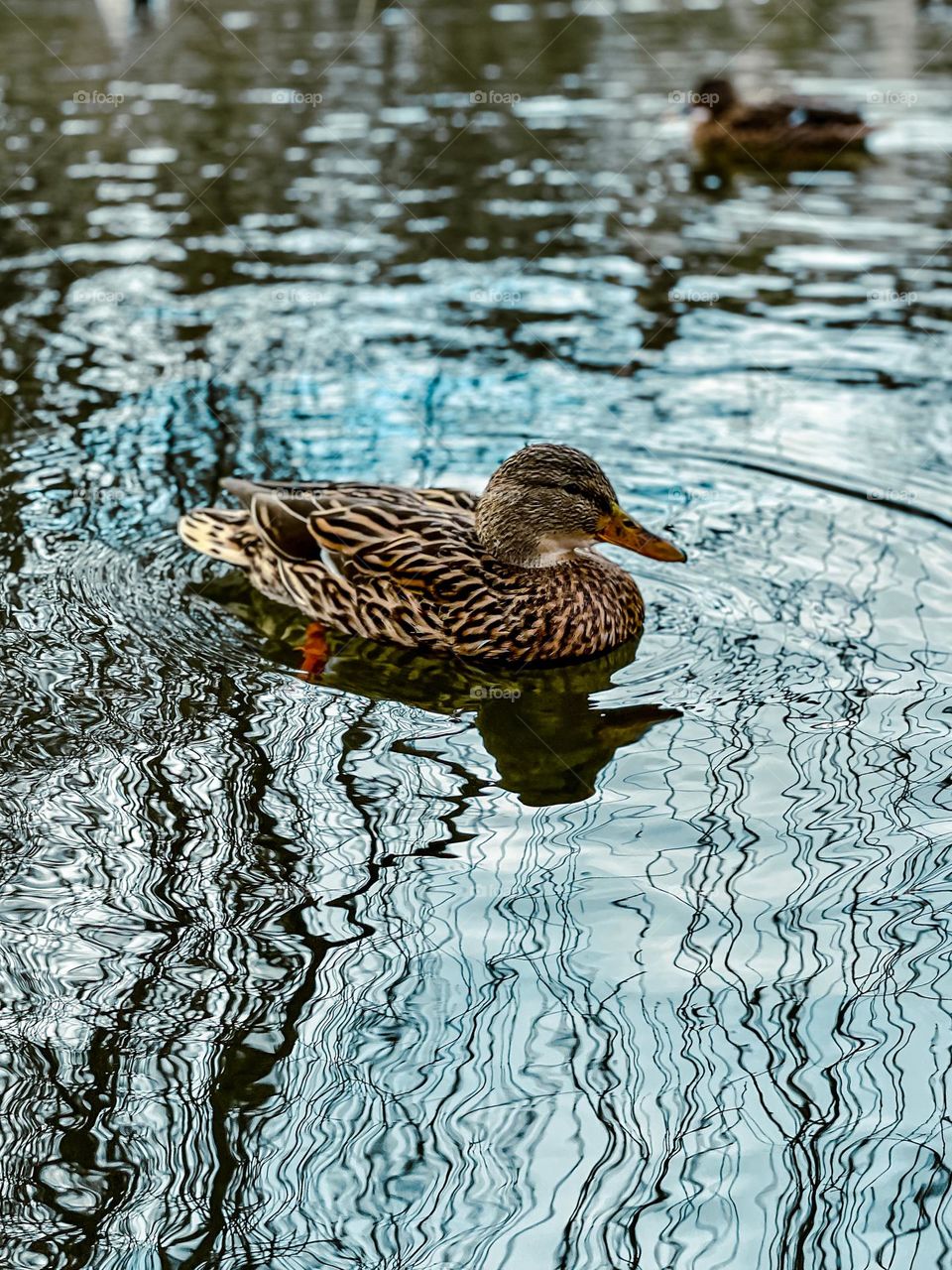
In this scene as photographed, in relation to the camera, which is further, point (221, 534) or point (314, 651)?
point (221, 534)

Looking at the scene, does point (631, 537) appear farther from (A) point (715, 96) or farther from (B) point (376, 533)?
(A) point (715, 96)

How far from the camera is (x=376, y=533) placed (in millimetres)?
6469

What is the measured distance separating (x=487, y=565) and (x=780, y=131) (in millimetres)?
9555

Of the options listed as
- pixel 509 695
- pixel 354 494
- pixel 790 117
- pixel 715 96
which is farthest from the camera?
pixel 715 96

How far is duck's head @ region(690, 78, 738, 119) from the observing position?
1457 cm

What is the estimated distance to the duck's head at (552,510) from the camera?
20.5 ft

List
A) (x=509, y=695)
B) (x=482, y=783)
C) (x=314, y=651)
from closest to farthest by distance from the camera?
(x=482, y=783)
(x=509, y=695)
(x=314, y=651)

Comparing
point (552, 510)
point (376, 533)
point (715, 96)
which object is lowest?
point (376, 533)

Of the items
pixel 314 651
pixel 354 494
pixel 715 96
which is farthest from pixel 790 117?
pixel 314 651

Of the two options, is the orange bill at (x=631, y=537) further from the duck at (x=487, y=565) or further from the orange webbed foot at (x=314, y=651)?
the orange webbed foot at (x=314, y=651)

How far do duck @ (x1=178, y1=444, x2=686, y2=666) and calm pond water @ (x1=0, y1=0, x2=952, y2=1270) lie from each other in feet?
0.57

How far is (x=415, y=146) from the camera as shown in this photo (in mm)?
14469

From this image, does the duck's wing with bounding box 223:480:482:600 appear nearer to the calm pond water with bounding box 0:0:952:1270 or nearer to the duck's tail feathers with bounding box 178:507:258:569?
the duck's tail feathers with bounding box 178:507:258:569

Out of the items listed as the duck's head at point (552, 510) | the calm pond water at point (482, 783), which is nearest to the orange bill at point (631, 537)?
the duck's head at point (552, 510)
